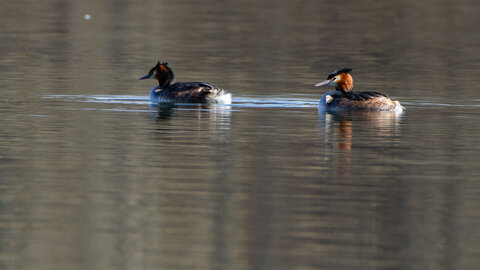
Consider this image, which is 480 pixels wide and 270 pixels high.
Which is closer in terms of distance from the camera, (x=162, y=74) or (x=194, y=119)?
(x=194, y=119)

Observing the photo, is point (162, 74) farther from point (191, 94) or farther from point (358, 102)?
point (358, 102)

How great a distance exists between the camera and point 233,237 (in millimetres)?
11555

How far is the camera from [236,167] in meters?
15.6

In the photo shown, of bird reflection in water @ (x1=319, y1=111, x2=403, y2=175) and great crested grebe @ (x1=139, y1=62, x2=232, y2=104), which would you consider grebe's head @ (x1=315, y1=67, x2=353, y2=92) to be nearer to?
bird reflection in water @ (x1=319, y1=111, x2=403, y2=175)

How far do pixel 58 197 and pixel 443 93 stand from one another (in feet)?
48.3

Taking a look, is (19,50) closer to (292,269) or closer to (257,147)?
(257,147)

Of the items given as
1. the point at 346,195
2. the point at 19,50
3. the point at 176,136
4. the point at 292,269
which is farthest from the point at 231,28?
the point at 292,269

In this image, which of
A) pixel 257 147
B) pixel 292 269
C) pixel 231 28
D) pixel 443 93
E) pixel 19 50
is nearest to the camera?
pixel 292 269

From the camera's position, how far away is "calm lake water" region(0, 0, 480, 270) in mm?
11156

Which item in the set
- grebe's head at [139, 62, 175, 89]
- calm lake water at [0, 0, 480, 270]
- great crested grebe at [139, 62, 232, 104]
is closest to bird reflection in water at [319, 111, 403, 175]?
calm lake water at [0, 0, 480, 270]

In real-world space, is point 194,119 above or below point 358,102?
below

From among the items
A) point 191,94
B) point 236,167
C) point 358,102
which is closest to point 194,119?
point 191,94

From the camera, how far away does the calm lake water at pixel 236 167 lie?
11.2 m

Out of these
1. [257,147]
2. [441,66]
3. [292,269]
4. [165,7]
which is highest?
[165,7]
